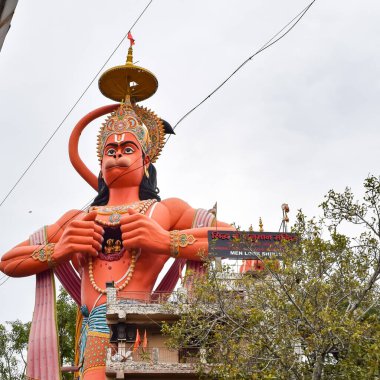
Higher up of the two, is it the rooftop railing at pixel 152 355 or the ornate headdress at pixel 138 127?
the ornate headdress at pixel 138 127

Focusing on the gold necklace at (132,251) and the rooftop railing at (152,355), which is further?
the gold necklace at (132,251)

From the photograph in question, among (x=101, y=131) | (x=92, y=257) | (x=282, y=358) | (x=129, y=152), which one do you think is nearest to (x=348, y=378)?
(x=282, y=358)

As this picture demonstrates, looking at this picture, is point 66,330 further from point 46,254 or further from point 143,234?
point 143,234

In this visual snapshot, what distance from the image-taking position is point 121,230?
1767cm

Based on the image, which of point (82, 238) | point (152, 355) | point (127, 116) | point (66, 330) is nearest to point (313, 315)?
point (152, 355)

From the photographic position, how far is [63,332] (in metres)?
28.7

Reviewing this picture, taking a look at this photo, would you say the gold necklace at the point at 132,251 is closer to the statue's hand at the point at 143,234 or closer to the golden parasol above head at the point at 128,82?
the statue's hand at the point at 143,234

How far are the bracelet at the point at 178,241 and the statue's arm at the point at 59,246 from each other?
69.5 inches

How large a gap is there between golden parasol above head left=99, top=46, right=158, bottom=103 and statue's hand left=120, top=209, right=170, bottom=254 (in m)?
4.42

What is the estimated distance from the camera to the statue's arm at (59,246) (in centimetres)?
1759

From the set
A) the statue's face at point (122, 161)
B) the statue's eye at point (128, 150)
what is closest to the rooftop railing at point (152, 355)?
the statue's face at point (122, 161)

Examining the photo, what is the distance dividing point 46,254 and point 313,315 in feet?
30.8

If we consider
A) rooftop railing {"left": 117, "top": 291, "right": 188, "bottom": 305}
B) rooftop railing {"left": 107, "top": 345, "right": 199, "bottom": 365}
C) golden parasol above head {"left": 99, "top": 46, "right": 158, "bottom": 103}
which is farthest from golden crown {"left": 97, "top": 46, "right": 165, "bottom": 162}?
rooftop railing {"left": 107, "top": 345, "right": 199, "bottom": 365}

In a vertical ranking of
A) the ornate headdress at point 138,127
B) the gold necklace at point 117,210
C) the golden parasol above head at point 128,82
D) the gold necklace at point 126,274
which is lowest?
the gold necklace at point 126,274
